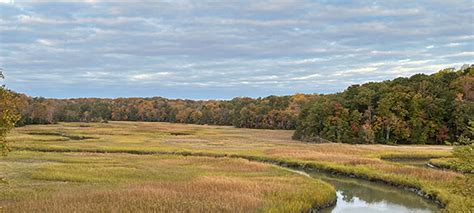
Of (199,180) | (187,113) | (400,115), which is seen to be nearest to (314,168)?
(199,180)

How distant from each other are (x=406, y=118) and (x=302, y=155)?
4742cm

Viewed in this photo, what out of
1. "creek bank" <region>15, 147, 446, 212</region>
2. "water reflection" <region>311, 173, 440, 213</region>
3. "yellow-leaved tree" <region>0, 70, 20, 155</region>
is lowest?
"water reflection" <region>311, 173, 440, 213</region>

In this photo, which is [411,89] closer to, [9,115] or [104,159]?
[104,159]

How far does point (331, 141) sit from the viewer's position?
8750 centimetres

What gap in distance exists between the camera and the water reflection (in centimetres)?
2647

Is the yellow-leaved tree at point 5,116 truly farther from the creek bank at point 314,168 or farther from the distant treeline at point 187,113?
the distant treeline at point 187,113

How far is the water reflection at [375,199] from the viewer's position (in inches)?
1042

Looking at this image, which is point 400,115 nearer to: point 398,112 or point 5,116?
point 398,112

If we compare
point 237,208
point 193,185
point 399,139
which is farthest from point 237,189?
point 399,139

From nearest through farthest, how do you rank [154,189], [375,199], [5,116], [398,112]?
1. [5,116]
2. [154,189]
3. [375,199]
4. [398,112]

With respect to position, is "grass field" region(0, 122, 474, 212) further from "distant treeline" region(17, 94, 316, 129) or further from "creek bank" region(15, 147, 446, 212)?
"distant treeline" region(17, 94, 316, 129)

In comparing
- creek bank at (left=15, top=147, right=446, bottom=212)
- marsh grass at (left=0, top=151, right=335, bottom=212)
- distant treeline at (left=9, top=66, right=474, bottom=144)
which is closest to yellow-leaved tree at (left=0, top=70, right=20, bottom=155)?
marsh grass at (left=0, top=151, right=335, bottom=212)

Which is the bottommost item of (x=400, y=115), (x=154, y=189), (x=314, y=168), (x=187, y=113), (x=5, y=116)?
(x=314, y=168)

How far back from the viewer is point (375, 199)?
96.6ft
